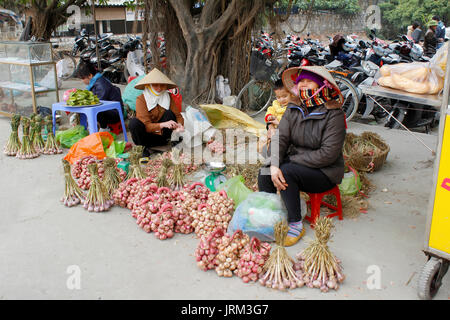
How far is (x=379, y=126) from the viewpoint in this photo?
5613mm

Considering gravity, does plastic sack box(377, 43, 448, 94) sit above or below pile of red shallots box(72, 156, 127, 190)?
above

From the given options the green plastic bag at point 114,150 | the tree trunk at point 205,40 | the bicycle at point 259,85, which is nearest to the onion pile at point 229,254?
the green plastic bag at point 114,150

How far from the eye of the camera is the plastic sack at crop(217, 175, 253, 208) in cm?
308

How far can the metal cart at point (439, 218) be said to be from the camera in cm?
197

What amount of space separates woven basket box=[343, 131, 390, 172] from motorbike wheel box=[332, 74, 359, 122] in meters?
1.54

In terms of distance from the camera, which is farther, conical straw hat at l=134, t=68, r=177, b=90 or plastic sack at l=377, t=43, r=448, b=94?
conical straw hat at l=134, t=68, r=177, b=90

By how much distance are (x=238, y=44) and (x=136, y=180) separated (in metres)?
3.31

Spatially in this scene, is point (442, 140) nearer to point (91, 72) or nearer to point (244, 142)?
point (244, 142)

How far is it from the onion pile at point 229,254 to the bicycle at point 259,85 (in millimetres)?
3754

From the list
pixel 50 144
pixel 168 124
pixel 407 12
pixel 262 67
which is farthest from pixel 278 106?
pixel 407 12

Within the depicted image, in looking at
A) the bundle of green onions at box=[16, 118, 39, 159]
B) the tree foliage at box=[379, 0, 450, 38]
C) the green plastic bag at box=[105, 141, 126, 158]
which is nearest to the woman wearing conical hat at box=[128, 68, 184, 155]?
the green plastic bag at box=[105, 141, 126, 158]

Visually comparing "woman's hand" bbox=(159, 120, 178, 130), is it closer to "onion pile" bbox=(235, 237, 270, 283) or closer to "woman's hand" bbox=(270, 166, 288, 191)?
"woman's hand" bbox=(270, 166, 288, 191)

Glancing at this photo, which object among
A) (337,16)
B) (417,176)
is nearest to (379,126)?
(417,176)

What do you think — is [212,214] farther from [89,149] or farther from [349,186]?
[89,149]
